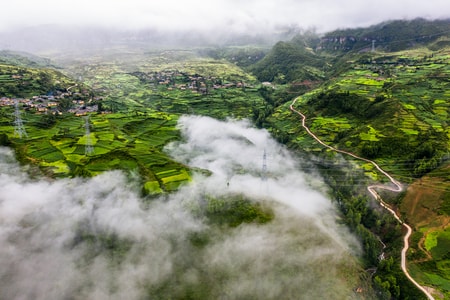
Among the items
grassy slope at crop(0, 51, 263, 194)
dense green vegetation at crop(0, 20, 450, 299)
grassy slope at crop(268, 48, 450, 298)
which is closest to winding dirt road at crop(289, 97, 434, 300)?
dense green vegetation at crop(0, 20, 450, 299)

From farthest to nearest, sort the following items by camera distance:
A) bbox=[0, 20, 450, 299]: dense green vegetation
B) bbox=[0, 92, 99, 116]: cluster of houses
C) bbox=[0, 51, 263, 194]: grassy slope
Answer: bbox=[0, 92, 99, 116]: cluster of houses, bbox=[0, 51, 263, 194]: grassy slope, bbox=[0, 20, 450, 299]: dense green vegetation

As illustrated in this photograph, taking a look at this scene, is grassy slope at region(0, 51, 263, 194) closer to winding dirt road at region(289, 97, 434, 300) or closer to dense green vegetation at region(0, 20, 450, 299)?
dense green vegetation at region(0, 20, 450, 299)

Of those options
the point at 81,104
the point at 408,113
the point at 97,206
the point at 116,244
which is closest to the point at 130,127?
the point at 81,104

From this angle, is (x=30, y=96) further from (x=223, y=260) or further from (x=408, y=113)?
(x=408, y=113)

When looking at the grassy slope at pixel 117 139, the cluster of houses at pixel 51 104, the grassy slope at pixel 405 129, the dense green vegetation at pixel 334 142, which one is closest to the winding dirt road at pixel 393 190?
the dense green vegetation at pixel 334 142

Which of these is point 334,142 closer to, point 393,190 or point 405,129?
point 405,129

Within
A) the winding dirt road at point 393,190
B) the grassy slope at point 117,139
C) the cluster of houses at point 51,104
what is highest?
the cluster of houses at point 51,104

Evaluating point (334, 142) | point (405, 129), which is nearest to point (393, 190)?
point (405, 129)

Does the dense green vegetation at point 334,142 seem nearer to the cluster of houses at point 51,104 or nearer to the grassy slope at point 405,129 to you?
the grassy slope at point 405,129
